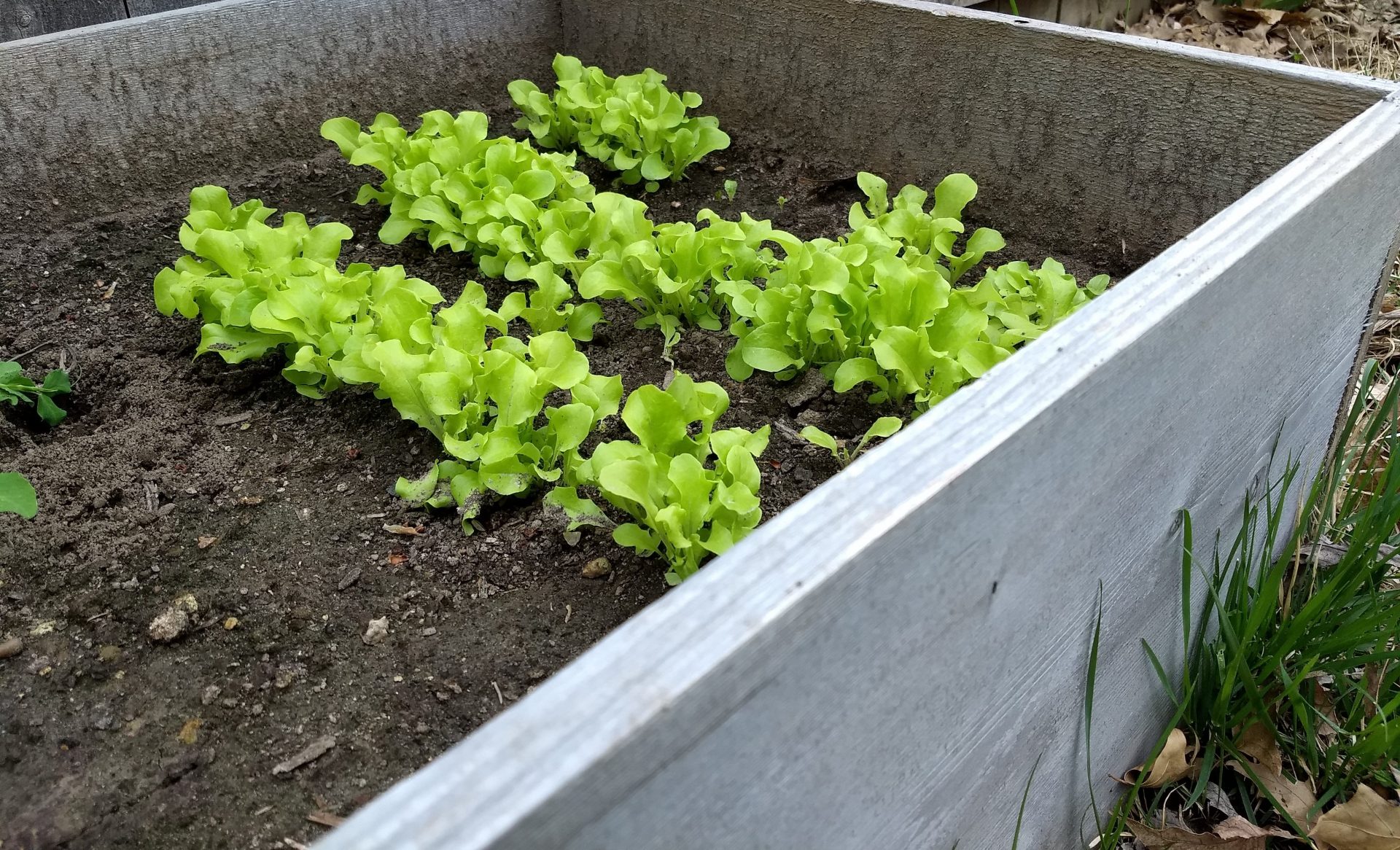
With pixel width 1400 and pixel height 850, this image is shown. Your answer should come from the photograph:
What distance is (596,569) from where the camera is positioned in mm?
1038

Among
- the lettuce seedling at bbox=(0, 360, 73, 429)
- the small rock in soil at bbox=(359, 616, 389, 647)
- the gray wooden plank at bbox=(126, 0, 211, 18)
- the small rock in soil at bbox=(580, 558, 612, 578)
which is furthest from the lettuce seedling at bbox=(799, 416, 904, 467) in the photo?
the gray wooden plank at bbox=(126, 0, 211, 18)

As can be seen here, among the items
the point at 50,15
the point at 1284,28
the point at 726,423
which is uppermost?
the point at 50,15

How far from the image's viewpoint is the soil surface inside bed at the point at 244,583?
2.79ft

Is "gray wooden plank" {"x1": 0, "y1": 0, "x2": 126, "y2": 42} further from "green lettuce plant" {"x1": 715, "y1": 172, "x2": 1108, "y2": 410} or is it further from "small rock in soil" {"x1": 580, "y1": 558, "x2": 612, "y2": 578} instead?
"small rock in soil" {"x1": 580, "y1": 558, "x2": 612, "y2": 578}

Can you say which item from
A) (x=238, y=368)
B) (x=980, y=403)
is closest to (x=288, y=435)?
(x=238, y=368)

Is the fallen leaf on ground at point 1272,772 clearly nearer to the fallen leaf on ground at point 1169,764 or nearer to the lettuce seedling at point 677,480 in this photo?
the fallen leaf on ground at point 1169,764

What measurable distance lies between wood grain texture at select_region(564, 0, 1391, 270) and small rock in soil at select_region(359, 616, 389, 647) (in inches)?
44.8

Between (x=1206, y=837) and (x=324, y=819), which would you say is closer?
(x=324, y=819)

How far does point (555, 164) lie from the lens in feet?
5.14

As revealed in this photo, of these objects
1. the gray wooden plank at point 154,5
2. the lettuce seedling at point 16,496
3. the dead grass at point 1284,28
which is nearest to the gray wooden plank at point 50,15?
the gray wooden plank at point 154,5

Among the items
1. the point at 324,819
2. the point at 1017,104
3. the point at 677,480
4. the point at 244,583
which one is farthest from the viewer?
the point at 1017,104

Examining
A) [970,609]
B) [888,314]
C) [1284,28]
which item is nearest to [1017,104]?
[888,314]

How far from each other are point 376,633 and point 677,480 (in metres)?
0.34

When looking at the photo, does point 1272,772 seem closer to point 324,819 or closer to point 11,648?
point 324,819
